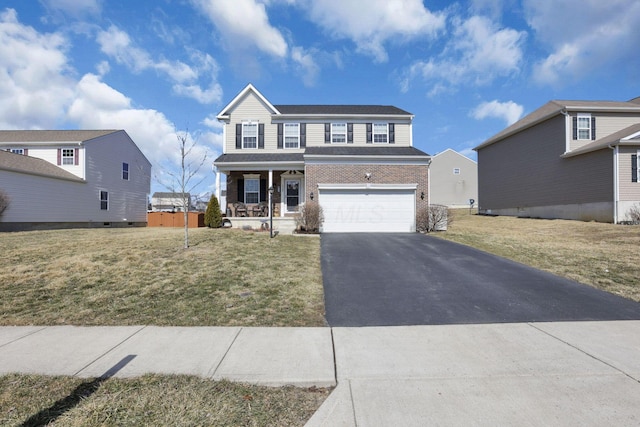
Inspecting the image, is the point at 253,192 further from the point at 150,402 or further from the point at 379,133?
the point at 150,402

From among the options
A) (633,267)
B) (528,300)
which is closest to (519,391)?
(528,300)

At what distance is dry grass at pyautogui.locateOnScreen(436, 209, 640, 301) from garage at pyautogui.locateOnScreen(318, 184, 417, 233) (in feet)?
9.17

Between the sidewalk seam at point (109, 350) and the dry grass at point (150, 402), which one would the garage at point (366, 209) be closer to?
the sidewalk seam at point (109, 350)

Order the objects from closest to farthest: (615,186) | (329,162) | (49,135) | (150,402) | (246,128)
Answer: (150,402)
(329,162)
(615,186)
(246,128)
(49,135)

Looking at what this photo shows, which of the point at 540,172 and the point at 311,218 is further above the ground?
the point at 540,172

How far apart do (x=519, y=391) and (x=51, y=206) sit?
2461 centimetres

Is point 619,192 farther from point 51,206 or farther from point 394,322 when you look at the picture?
point 51,206

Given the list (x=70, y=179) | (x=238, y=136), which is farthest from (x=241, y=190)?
(x=70, y=179)

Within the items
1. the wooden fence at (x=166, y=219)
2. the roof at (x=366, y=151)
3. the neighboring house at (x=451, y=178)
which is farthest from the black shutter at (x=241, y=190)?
the neighboring house at (x=451, y=178)

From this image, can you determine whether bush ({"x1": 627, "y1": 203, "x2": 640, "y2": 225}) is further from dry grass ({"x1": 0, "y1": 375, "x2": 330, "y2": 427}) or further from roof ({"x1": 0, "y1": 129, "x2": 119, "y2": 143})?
roof ({"x1": 0, "y1": 129, "x2": 119, "y2": 143})

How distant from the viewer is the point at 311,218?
1504cm

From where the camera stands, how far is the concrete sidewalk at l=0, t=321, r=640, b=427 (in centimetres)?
293

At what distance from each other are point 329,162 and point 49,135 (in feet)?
68.9

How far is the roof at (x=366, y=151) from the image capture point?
1669cm
